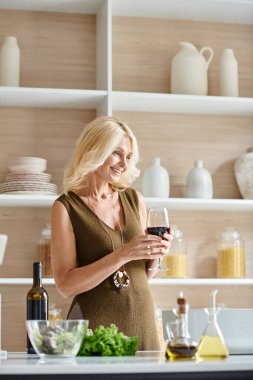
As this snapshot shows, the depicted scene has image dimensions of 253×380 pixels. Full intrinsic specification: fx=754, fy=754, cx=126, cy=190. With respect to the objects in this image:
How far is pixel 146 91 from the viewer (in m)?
3.83

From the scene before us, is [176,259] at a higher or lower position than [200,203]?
lower

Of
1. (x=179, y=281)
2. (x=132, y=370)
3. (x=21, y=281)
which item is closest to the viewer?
(x=132, y=370)

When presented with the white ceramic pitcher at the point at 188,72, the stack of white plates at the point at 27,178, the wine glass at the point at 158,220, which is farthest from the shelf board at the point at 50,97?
the wine glass at the point at 158,220

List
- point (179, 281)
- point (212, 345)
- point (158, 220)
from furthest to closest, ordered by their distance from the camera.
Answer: point (179, 281)
point (158, 220)
point (212, 345)

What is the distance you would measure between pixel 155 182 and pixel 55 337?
2.08m

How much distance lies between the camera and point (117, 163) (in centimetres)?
261

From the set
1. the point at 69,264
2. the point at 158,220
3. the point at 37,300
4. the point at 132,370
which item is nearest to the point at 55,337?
the point at 132,370

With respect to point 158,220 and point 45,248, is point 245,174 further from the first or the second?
point 158,220

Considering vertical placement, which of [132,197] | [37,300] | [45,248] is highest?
[132,197]

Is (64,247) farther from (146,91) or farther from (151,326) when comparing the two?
(146,91)

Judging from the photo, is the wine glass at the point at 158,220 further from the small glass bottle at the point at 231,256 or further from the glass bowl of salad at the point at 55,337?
the small glass bottle at the point at 231,256

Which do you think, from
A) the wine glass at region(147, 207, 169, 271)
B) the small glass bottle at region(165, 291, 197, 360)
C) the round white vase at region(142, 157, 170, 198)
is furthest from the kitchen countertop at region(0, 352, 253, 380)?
the round white vase at region(142, 157, 170, 198)

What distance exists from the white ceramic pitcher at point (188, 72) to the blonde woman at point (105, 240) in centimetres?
113

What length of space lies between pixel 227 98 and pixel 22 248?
1.23 metres
